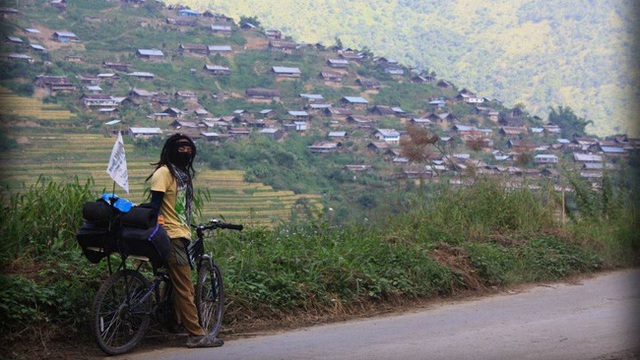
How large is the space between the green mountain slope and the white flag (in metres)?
7.87

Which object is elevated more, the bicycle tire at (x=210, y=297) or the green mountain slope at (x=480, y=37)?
the green mountain slope at (x=480, y=37)

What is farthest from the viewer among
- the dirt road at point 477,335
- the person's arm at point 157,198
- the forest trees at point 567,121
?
the forest trees at point 567,121

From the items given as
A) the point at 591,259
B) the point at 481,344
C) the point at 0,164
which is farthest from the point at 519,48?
the point at 0,164

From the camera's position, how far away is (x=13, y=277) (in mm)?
6621

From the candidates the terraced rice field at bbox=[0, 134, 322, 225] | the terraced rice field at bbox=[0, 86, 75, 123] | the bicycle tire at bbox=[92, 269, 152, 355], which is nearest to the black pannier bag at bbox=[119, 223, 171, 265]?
the bicycle tire at bbox=[92, 269, 152, 355]

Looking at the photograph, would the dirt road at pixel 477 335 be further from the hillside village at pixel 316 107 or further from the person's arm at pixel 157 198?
the hillside village at pixel 316 107

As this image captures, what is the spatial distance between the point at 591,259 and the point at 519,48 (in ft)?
18.9

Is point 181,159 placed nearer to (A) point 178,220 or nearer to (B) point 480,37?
(A) point 178,220

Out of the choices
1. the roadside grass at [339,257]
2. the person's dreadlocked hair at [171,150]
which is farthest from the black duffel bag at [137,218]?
the roadside grass at [339,257]

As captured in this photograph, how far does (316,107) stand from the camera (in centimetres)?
1948

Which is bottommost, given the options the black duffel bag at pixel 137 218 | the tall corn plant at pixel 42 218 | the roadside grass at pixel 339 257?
the roadside grass at pixel 339 257

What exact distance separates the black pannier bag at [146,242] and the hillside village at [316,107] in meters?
3.85

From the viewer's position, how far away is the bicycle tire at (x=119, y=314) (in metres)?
6.30

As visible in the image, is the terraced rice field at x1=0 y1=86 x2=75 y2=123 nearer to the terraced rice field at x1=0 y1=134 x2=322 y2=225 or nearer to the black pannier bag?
the terraced rice field at x1=0 y1=134 x2=322 y2=225
